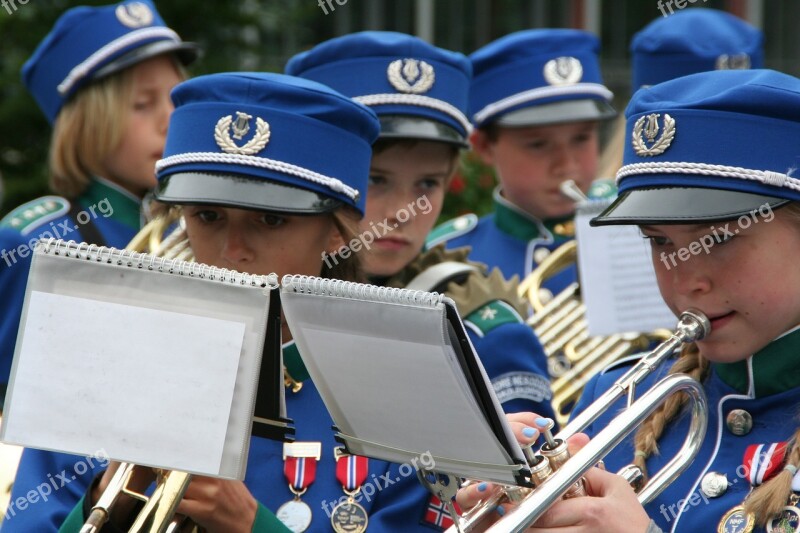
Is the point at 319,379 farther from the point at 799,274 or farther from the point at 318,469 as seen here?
the point at 799,274

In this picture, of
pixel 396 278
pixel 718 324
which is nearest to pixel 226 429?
pixel 718 324

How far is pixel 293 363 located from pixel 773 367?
3.46 ft

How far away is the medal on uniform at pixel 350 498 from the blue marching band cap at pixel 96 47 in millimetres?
2385

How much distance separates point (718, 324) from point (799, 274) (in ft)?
0.57

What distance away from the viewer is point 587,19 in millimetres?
10672

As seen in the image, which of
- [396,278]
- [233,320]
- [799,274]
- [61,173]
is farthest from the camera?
[61,173]

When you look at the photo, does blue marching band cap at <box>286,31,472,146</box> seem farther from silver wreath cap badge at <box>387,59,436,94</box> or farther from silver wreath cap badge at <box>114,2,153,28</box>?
silver wreath cap badge at <box>114,2,153,28</box>

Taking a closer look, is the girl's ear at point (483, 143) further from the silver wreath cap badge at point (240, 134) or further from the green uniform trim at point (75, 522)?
the green uniform trim at point (75, 522)

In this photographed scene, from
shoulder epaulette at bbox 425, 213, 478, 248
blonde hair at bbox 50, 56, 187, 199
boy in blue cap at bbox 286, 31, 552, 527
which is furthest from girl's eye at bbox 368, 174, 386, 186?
shoulder epaulette at bbox 425, 213, 478, 248

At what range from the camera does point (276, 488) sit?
2805 mm

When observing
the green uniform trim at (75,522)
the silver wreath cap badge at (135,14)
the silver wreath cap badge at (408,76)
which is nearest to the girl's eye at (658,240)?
the green uniform trim at (75,522)

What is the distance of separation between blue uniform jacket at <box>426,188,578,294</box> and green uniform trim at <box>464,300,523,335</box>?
1533 millimetres

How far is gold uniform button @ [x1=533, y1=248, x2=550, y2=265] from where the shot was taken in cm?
499

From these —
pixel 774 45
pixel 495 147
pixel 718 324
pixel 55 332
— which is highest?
pixel 55 332
